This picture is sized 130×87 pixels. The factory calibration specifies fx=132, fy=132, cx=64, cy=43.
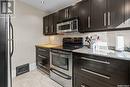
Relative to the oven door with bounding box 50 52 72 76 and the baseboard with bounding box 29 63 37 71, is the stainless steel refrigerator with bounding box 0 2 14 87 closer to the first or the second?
the oven door with bounding box 50 52 72 76

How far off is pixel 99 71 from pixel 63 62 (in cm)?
122

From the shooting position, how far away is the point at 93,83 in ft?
7.62

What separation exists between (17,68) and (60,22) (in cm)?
207

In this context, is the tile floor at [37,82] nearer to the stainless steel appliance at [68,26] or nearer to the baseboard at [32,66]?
the baseboard at [32,66]

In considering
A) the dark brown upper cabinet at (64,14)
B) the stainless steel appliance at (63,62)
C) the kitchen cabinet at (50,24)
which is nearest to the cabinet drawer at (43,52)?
the stainless steel appliance at (63,62)

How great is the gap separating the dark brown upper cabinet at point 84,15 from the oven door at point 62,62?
77 centimetres

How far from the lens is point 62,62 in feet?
10.9

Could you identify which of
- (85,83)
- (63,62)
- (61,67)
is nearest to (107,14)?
(85,83)

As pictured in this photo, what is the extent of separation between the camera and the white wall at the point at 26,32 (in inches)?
175

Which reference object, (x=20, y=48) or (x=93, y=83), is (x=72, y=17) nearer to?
(x=93, y=83)

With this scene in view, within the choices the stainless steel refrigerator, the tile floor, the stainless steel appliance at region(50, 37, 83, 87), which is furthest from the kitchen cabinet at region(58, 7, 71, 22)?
the stainless steel refrigerator

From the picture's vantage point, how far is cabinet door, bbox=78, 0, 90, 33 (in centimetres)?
300

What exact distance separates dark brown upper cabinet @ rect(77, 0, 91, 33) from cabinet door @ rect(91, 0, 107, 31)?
0.16 meters

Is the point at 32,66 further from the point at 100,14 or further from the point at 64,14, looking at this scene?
the point at 100,14
